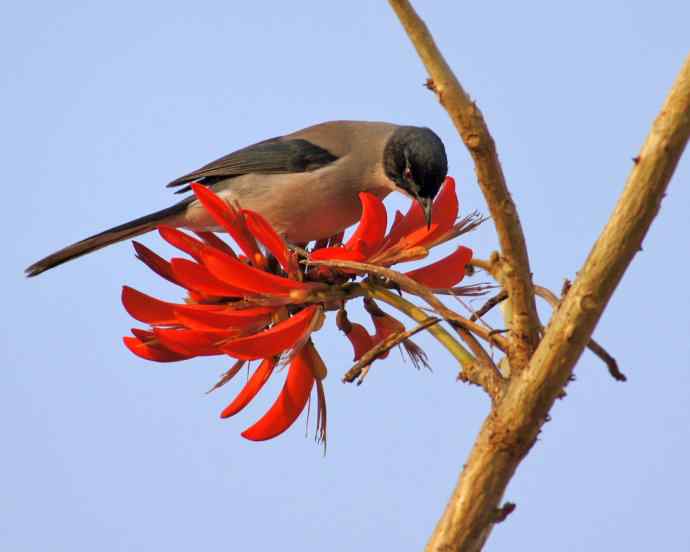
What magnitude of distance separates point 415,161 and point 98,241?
2083 mm

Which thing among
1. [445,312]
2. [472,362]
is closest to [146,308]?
[445,312]

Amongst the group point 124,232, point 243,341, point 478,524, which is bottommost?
point 478,524

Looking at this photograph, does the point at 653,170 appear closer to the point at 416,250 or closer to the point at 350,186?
the point at 416,250

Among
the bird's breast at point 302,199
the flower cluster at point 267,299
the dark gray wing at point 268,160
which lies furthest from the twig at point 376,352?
the dark gray wing at point 268,160

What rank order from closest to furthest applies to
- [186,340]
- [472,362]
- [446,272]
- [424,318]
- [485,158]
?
[485,158]
[472,362]
[424,318]
[186,340]
[446,272]

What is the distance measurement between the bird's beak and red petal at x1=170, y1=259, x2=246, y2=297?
98cm

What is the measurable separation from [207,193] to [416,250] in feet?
3.09

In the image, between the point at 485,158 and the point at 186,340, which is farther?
the point at 186,340

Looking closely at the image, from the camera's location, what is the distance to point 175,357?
169 inches

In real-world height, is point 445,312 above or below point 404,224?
below

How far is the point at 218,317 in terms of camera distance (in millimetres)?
4078

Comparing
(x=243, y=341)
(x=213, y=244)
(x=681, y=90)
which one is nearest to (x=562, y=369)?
(x=681, y=90)

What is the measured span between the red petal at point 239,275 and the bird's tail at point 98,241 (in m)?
2.27

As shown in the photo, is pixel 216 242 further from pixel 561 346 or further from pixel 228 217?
pixel 561 346
